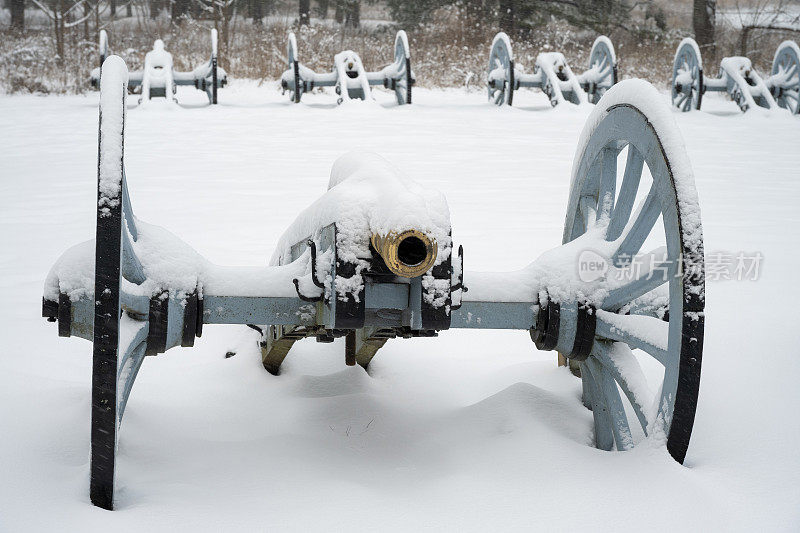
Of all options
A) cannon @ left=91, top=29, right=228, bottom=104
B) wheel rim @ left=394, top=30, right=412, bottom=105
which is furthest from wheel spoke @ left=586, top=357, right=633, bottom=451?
wheel rim @ left=394, top=30, right=412, bottom=105

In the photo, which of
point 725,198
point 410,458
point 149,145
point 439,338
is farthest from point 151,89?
point 410,458

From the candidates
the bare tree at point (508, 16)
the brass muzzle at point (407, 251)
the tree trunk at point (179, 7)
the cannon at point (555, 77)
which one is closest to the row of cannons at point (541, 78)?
the cannon at point (555, 77)

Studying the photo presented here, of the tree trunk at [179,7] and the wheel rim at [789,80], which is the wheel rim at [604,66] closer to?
the wheel rim at [789,80]

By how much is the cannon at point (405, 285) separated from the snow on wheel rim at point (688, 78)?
884 centimetres

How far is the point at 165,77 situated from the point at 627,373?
29.5 ft

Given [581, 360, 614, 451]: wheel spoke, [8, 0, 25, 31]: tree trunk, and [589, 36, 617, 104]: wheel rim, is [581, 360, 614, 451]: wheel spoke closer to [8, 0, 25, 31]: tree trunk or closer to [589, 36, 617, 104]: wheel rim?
[589, 36, 617, 104]: wheel rim

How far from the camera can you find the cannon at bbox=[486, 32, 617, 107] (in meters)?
10.6

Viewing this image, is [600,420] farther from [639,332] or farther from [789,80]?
[789,80]

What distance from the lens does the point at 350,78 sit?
1069 centimetres

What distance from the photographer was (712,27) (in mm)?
18906

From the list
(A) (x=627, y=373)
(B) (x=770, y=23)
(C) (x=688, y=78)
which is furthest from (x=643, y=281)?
(B) (x=770, y=23)

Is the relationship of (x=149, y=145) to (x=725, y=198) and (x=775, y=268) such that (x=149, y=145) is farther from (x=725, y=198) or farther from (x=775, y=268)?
(x=775, y=268)

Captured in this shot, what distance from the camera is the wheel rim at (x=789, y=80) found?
34.7 feet

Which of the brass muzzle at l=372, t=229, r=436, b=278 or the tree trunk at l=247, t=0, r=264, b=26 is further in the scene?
the tree trunk at l=247, t=0, r=264, b=26
